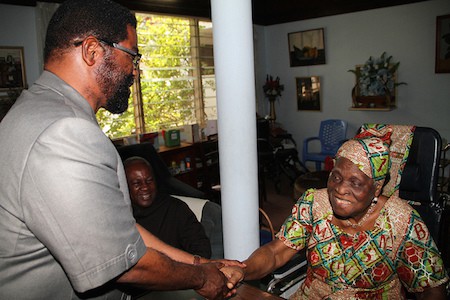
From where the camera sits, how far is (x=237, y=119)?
209cm

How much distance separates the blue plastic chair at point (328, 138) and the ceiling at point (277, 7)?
188 cm

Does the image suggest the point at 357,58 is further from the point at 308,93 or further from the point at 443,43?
the point at 443,43

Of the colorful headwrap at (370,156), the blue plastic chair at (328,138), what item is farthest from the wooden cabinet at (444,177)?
the blue plastic chair at (328,138)

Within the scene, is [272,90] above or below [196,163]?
above

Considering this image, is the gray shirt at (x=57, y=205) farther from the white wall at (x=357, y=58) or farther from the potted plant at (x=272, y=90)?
the potted plant at (x=272, y=90)

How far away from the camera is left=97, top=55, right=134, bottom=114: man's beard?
1.20 m

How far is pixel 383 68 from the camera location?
19.8 ft

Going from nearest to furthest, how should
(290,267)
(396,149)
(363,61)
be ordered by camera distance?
(396,149)
(290,267)
(363,61)

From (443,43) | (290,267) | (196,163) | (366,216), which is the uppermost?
(443,43)

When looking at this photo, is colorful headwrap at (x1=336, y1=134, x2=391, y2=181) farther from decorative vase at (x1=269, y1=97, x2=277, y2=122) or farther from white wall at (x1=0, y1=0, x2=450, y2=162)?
decorative vase at (x1=269, y1=97, x2=277, y2=122)

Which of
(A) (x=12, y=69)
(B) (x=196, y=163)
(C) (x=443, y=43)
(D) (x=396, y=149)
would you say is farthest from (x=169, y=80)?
(D) (x=396, y=149)

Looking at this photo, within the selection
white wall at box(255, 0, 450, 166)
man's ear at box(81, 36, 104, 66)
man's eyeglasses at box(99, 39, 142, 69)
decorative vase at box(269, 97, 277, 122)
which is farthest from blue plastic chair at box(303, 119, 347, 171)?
man's ear at box(81, 36, 104, 66)

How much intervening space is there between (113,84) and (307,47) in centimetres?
637

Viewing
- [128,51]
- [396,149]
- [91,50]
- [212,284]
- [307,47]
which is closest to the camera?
[91,50]
